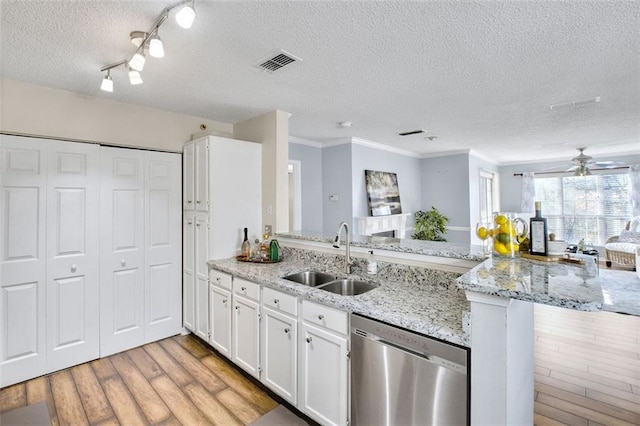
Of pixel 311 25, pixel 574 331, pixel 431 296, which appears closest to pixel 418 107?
pixel 311 25

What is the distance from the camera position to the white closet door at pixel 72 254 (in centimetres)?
264

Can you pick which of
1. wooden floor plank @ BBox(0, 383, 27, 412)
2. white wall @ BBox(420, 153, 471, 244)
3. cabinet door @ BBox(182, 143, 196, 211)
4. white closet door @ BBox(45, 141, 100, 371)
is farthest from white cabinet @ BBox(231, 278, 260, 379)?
white wall @ BBox(420, 153, 471, 244)

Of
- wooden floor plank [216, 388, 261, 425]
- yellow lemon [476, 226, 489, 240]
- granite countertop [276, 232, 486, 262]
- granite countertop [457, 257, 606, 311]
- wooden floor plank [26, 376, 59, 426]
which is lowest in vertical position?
wooden floor plank [216, 388, 261, 425]

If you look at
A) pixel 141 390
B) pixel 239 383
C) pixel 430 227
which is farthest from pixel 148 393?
pixel 430 227

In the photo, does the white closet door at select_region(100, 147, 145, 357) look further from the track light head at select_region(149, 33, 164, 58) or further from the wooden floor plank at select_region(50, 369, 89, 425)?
the track light head at select_region(149, 33, 164, 58)

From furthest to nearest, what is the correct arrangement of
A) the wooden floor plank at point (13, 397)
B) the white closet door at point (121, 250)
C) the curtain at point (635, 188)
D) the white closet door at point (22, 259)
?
the curtain at point (635, 188)
the white closet door at point (121, 250)
the white closet door at point (22, 259)
the wooden floor plank at point (13, 397)

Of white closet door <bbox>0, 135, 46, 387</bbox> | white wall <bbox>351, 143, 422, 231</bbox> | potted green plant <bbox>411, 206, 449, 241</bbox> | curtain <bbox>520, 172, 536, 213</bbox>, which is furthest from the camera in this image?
curtain <bbox>520, 172, 536, 213</bbox>

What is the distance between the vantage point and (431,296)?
192cm

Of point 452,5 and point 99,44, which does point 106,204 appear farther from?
point 452,5

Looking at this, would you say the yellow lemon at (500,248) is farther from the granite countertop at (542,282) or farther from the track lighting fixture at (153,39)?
the track lighting fixture at (153,39)

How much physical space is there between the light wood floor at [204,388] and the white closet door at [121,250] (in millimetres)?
228

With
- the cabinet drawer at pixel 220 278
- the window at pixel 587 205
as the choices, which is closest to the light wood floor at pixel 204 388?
the cabinet drawer at pixel 220 278

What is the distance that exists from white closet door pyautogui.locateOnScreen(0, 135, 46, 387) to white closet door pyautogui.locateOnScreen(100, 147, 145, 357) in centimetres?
44

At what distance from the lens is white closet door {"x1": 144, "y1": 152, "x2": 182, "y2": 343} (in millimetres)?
3197
